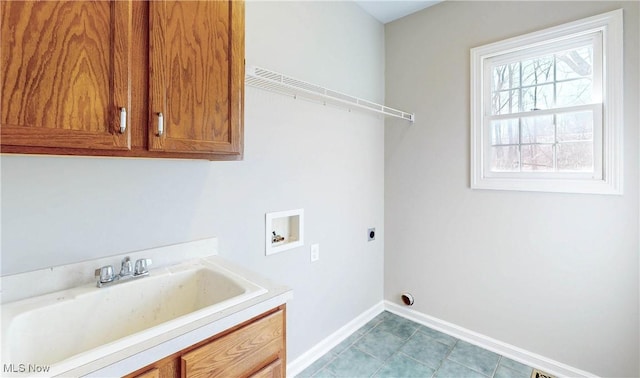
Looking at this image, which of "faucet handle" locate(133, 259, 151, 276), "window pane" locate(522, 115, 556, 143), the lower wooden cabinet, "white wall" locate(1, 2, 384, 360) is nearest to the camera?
the lower wooden cabinet

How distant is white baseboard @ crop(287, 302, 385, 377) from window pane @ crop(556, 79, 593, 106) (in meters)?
2.14

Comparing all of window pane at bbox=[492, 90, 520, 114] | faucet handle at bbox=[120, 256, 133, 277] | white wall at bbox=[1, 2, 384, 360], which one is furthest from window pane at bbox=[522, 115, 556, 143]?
faucet handle at bbox=[120, 256, 133, 277]

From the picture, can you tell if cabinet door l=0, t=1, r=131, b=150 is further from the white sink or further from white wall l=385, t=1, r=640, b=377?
white wall l=385, t=1, r=640, b=377

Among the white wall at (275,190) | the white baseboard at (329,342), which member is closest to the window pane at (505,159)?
the white wall at (275,190)

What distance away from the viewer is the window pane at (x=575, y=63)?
185 cm

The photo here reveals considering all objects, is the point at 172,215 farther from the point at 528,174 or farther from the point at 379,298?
the point at 528,174

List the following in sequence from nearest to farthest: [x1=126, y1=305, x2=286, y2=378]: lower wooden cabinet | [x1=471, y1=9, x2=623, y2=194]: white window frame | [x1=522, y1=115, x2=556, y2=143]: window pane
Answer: [x1=126, y1=305, x2=286, y2=378]: lower wooden cabinet → [x1=471, y1=9, x2=623, y2=194]: white window frame → [x1=522, y1=115, x2=556, y2=143]: window pane

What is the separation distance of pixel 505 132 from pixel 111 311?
2.57 meters

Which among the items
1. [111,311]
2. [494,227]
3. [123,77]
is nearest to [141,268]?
[111,311]

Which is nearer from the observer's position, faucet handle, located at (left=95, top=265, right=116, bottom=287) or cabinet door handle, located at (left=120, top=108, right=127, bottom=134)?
cabinet door handle, located at (left=120, top=108, right=127, bottom=134)

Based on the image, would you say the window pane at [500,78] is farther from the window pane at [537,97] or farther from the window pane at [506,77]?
the window pane at [537,97]

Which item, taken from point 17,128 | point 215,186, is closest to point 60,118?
point 17,128

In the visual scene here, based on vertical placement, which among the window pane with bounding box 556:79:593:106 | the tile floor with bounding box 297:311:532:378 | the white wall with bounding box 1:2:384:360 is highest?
the window pane with bounding box 556:79:593:106

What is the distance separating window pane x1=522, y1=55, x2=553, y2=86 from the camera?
1.99 meters
